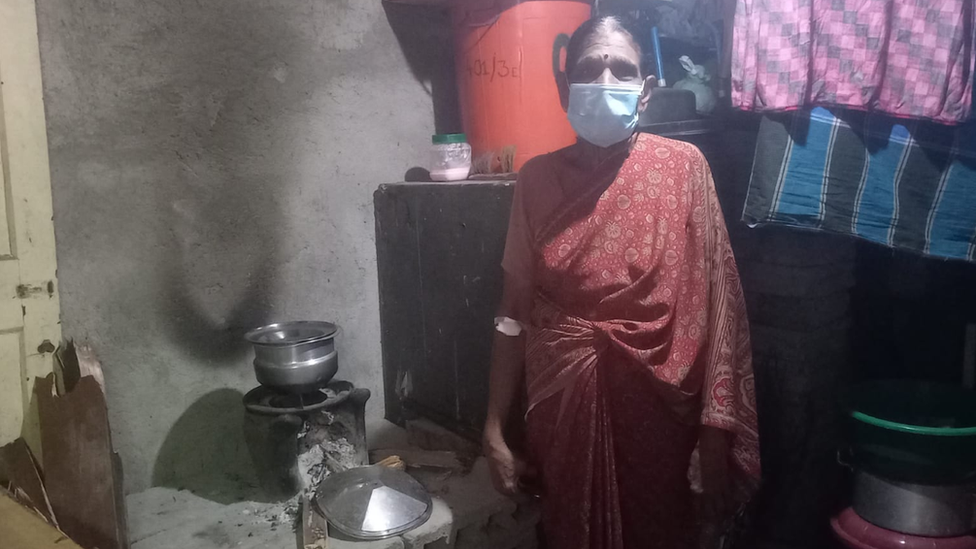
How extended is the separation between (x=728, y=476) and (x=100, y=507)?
1.53 metres

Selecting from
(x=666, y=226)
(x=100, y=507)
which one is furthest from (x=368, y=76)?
(x=100, y=507)

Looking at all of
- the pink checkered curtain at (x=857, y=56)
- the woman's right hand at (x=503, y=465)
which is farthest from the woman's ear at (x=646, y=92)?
the woman's right hand at (x=503, y=465)

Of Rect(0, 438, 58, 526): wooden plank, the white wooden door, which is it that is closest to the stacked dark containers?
Rect(0, 438, 58, 526): wooden plank

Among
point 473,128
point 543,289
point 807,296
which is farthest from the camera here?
point 473,128

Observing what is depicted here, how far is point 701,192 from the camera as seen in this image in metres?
1.47

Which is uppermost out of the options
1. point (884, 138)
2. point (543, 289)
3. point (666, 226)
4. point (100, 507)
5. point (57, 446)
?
point (884, 138)

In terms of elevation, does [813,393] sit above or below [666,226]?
below

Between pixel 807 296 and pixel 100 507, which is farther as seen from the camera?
pixel 807 296

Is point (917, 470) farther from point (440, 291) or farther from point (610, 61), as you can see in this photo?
point (440, 291)

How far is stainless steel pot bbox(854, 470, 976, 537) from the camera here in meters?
1.77

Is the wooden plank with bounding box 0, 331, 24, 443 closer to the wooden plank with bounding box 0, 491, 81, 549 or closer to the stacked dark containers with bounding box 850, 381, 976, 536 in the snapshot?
the wooden plank with bounding box 0, 491, 81, 549

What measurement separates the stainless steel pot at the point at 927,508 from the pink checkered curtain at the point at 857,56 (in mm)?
993

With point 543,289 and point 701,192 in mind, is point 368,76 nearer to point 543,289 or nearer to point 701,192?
point 543,289

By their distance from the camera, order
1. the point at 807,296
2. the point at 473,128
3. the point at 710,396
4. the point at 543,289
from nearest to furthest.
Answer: the point at 710,396, the point at 543,289, the point at 807,296, the point at 473,128
